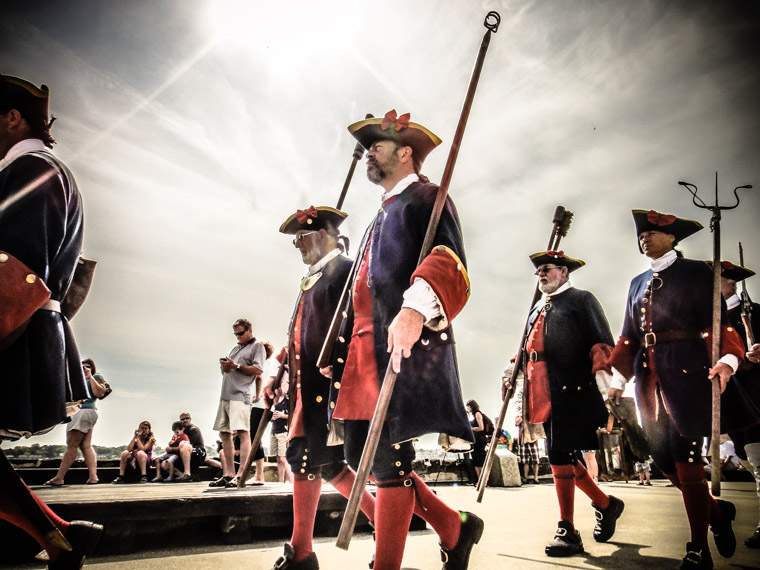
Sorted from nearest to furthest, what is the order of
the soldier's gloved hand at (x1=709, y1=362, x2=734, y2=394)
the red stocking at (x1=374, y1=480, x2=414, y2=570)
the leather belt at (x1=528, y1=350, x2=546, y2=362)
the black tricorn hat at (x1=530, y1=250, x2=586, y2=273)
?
1. the red stocking at (x1=374, y1=480, x2=414, y2=570)
2. the soldier's gloved hand at (x1=709, y1=362, x2=734, y2=394)
3. the leather belt at (x1=528, y1=350, x2=546, y2=362)
4. the black tricorn hat at (x1=530, y1=250, x2=586, y2=273)

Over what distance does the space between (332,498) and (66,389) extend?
2.38m

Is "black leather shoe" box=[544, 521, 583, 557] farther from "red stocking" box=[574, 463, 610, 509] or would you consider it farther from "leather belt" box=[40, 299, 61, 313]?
"leather belt" box=[40, 299, 61, 313]

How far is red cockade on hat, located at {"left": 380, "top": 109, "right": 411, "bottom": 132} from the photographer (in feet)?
7.44

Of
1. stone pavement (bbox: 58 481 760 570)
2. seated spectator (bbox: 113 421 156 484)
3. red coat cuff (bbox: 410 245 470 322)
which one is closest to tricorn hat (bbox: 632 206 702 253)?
stone pavement (bbox: 58 481 760 570)

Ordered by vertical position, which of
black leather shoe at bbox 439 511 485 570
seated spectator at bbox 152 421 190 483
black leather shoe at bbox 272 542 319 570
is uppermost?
black leather shoe at bbox 439 511 485 570

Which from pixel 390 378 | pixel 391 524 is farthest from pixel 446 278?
pixel 391 524

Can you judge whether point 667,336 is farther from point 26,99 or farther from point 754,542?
point 26,99

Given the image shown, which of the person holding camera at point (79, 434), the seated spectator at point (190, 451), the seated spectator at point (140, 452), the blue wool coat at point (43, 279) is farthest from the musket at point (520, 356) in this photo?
the seated spectator at point (140, 452)

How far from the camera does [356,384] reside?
1894 millimetres

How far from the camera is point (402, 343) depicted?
5.29ft

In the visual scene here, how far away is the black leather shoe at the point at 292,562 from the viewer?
2279mm

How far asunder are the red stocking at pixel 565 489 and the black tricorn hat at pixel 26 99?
3800 mm

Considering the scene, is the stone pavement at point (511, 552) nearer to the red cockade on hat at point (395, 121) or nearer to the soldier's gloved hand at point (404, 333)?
the soldier's gloved hand at point (404, 333)

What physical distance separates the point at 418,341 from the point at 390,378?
0.22 m
